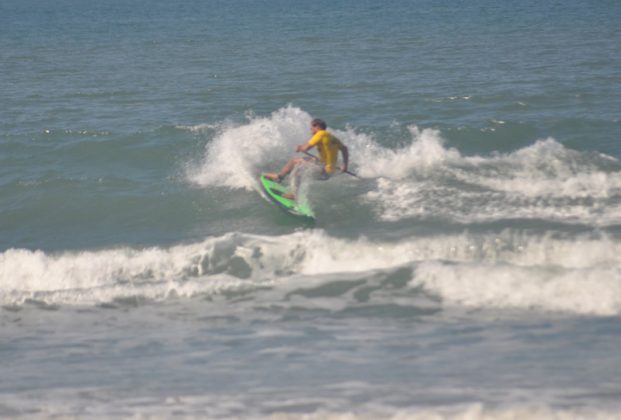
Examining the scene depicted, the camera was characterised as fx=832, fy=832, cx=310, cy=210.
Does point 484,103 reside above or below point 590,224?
above

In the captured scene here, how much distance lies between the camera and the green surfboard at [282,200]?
13.7 m

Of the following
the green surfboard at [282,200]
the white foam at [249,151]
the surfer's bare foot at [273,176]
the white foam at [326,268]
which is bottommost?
the white foam at [326,268]

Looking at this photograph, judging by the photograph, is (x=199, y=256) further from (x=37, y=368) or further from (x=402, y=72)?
(x=402, y=72)

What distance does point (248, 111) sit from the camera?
21422mm

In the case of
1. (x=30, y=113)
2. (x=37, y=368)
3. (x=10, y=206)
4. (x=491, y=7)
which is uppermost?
(x=491, y=7)

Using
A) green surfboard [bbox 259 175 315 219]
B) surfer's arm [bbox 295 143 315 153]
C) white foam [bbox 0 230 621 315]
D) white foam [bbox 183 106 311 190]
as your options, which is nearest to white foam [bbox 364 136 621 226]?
white foam [bbox 0 230 621 315]

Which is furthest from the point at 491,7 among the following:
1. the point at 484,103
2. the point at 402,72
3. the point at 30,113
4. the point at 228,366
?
the point at 228,366

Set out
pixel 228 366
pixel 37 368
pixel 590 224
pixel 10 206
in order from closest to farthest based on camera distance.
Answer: pixel 228 366, pixel 37 368, pixel 590 224, pixel 10 206

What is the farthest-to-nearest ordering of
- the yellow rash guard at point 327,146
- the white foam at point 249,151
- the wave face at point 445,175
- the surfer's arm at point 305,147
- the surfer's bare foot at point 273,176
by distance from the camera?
the white foam at point 249,151 → the surfer's bare foot at point 273,176 → the yellow rash guard at point 327,146 → the surfer's arm at point 305,147 → the wave face at point 445,175

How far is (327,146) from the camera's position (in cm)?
1427

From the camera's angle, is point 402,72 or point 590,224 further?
point 402,72

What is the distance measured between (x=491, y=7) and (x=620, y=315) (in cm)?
3772

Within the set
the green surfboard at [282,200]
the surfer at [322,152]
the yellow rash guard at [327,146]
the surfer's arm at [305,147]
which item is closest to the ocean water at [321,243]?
the green surfboard at [282,200]

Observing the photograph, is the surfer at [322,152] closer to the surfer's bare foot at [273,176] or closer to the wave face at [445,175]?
the surfer's bare foot at [273,176]
